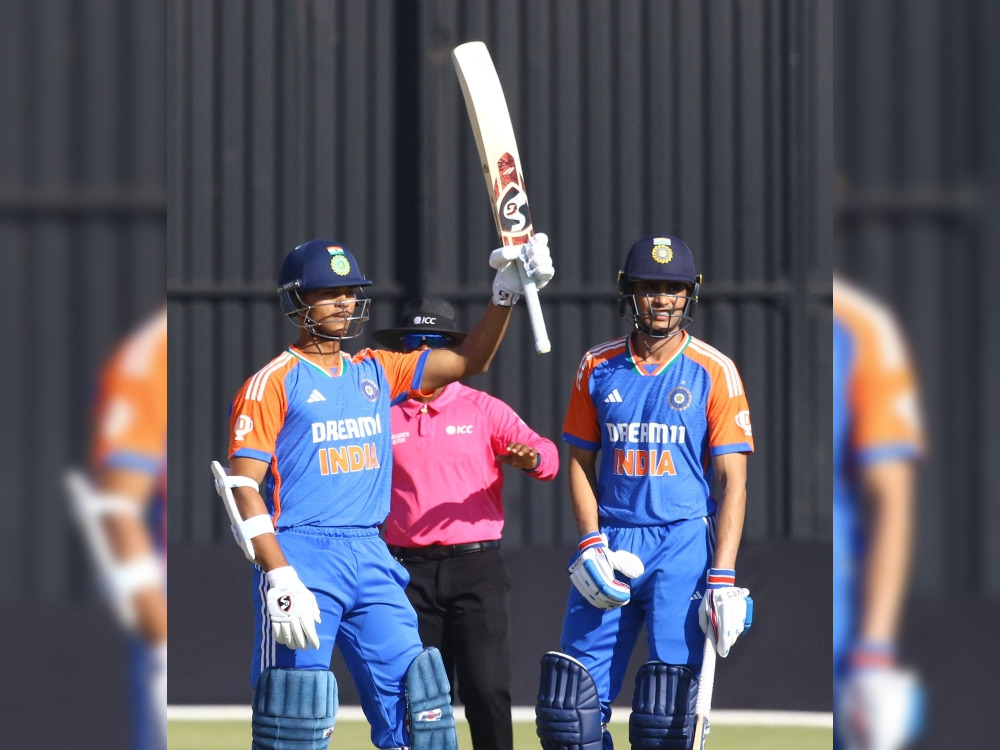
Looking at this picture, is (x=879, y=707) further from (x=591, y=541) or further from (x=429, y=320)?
(x=429, y=320)

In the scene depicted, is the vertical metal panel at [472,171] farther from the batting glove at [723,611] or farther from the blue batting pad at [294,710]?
the blue batting pad at [294,710]

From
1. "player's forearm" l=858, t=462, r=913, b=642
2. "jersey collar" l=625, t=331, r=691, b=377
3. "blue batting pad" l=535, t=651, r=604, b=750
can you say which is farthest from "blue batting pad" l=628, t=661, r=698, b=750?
"player's forearm" l=858, t=462, r=913, b=642

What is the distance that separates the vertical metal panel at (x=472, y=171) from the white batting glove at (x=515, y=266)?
11.6 ft

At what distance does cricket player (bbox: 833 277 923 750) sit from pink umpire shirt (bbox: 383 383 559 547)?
10.4 feet

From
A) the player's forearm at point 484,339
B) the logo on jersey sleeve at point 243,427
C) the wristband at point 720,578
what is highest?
the player's forearm at point 484,339

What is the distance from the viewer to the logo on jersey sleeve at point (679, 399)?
4340 mm

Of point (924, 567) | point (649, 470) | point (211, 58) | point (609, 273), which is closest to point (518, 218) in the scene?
point (649, 470)

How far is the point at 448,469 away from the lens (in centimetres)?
514

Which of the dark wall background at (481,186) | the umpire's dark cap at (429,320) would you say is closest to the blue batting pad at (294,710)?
the umpire's dark cap at (429,320)

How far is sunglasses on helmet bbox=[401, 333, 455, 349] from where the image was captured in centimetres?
536

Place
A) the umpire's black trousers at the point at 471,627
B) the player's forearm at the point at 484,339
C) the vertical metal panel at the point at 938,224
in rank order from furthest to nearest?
the umpire's black trousers at the point at 471,627
the player's forearm at the point at 484,339
the vertical metal panel at the point at 938,224

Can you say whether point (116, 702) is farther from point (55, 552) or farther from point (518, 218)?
point (518, 218)

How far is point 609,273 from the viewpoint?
25.9 feet

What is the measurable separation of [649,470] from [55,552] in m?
2.85
